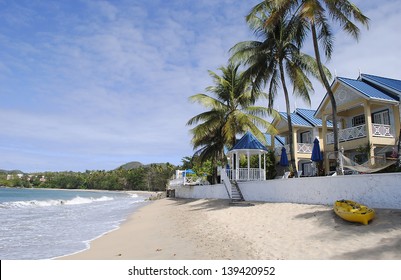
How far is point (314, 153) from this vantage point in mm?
19203

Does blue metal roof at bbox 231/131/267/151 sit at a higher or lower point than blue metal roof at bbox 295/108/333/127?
lower

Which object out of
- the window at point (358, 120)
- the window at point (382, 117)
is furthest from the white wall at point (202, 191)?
the window at point (382, 117)

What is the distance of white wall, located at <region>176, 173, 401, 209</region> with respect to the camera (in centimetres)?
1031

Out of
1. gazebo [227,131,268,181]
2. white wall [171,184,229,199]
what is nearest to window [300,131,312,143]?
gazebo [227,131,268,181]

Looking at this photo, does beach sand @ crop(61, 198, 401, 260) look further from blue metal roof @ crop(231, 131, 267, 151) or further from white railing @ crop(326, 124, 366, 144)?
white railing @ crop(326, 124, 366, 144)

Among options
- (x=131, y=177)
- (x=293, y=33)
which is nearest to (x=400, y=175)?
(x=293, y=33)

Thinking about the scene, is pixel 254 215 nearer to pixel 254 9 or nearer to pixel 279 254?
pixel 279 254

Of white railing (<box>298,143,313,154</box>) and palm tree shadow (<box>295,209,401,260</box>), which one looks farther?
white railing (<box>298,143,313,154</box>)

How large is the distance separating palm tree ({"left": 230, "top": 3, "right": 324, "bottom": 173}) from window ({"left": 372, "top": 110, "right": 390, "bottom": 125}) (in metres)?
4.67

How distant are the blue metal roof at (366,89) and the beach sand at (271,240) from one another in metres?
10.1

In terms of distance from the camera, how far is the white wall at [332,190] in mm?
10312

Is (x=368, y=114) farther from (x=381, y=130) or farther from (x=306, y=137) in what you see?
(x=306, y=137)

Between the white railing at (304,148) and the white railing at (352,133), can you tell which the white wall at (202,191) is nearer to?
the white railing at (304,148)
